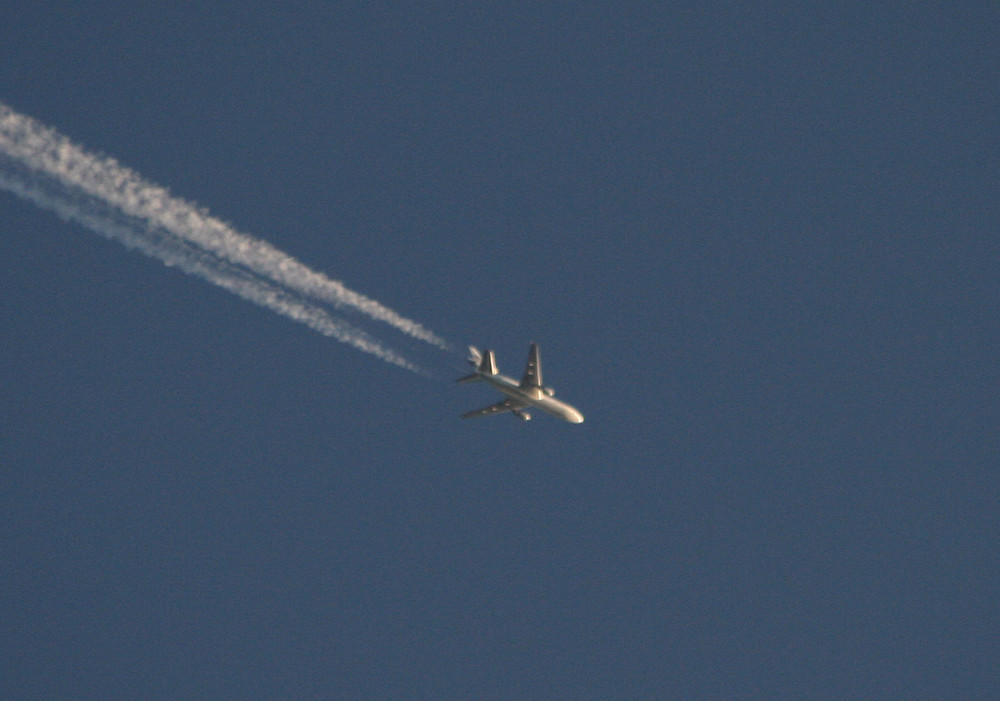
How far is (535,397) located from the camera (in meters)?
40.8

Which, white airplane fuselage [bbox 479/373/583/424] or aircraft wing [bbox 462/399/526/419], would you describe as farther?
aircraft wing [bbox 462/399/526/419]

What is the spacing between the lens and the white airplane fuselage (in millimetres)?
39125

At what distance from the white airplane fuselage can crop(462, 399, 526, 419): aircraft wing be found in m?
0.68

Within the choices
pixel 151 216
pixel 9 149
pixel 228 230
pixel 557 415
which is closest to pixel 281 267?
pixel 228 230

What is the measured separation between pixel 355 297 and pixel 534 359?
9599 millimetres

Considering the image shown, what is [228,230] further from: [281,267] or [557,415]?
[557,415]

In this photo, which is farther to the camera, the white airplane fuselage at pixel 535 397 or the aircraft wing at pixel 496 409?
the aircraft wing at pixel 496 409

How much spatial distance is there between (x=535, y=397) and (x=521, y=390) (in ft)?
2.93

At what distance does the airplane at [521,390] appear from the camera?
38.6 m

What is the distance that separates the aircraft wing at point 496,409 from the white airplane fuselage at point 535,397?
68cm

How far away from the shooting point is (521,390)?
1580 inches

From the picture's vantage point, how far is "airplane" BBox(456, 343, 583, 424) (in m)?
38.6

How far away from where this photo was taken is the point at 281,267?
32250 mm

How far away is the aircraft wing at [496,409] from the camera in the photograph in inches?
1649
